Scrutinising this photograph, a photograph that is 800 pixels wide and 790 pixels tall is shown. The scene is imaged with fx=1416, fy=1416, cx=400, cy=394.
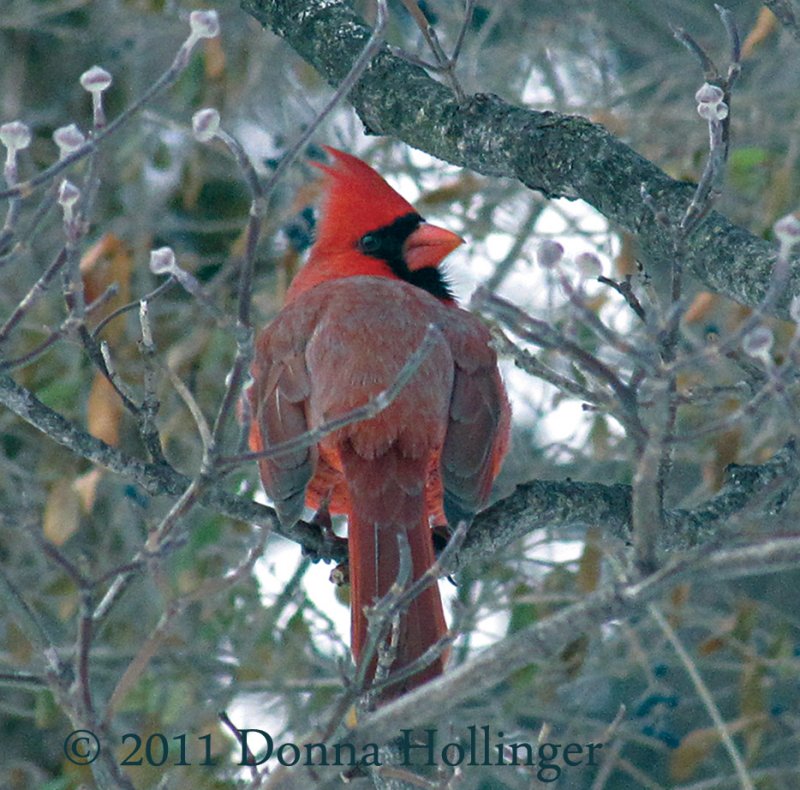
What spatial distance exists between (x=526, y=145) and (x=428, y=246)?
0.87 m

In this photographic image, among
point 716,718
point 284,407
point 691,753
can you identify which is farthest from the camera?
point 691,753

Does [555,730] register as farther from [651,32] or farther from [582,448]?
[651,32]

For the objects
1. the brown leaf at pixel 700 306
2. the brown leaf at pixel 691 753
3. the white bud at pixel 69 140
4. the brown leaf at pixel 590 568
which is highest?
the brown leaf at pixel 700 306

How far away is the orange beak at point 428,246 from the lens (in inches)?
137

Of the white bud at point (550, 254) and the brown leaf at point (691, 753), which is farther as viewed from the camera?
the brown leaf at point (691, 753)

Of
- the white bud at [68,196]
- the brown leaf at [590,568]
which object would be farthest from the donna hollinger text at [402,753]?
the white bud at [68,196]

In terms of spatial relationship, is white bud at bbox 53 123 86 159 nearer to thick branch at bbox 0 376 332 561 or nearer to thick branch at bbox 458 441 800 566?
thick branch at bbox 0 376 332 561

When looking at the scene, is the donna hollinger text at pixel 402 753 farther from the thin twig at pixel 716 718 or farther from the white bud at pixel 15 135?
the white bud at pixel 15 135

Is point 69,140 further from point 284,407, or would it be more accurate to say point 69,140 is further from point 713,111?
point 284,407

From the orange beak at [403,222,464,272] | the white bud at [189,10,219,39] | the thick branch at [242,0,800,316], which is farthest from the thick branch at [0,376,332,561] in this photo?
the orange beak at [403,222,464,272]

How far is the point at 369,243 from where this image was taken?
3.55 metres

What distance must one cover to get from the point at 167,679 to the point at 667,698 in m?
1.32

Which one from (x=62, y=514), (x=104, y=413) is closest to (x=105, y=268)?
(x=104, y=413)

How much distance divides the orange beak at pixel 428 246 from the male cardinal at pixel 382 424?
120mm
